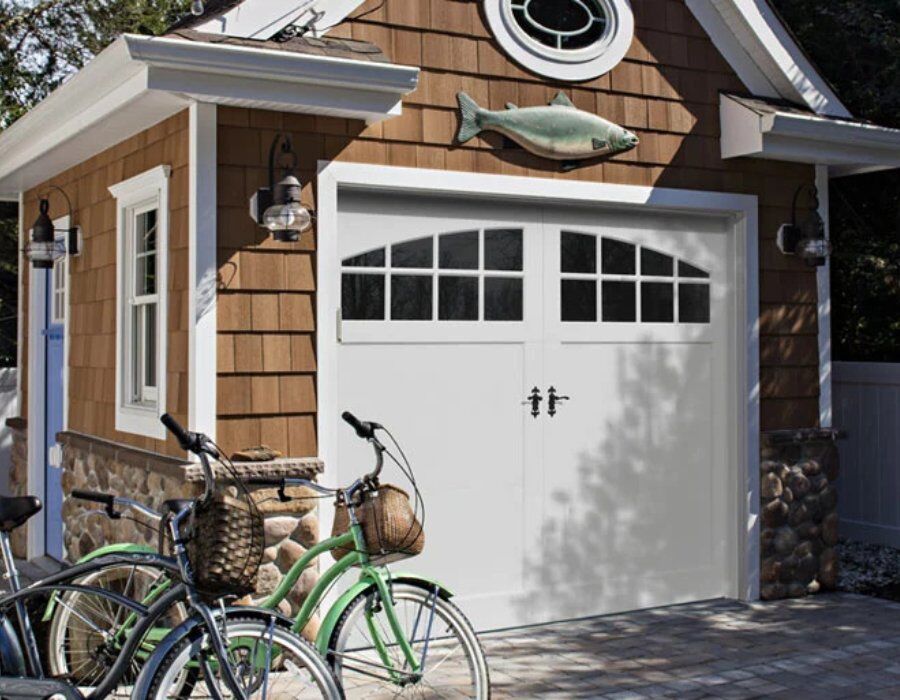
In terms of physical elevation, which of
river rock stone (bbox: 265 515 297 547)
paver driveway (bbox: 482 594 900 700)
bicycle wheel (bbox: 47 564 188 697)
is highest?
river rock stone (bbox: 265 515 297 547)

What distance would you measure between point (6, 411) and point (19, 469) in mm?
1896

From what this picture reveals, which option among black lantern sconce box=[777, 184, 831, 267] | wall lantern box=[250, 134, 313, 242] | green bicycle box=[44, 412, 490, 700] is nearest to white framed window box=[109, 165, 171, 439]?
wall lantern box=[250, 134, 313, 242]

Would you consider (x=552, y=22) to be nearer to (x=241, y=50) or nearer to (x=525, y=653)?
(x=241, y=50)

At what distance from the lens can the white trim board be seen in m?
5.92

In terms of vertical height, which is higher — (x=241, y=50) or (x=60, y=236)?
(x=241, y=50)

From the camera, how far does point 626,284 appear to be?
23.1ft

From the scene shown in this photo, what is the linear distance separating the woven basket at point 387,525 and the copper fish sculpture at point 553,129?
254 cm

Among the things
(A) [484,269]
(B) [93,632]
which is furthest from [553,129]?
(B) [93,632]

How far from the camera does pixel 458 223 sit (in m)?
6.47

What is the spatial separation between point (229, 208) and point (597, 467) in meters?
2.58

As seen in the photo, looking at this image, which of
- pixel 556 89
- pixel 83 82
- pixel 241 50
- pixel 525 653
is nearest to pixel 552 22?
pixel 556 89

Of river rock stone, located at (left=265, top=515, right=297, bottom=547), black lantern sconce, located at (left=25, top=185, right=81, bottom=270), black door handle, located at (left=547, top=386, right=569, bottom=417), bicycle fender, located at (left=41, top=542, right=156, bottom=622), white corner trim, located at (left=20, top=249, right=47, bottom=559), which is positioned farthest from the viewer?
→ white corner trim, located at (left=20, top=249, right=47, bottom=559)

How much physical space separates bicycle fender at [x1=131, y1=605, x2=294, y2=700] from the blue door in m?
4.81

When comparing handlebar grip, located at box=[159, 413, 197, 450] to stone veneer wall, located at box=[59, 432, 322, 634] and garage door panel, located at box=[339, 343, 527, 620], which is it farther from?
garage door panel, located at box=[339, 343, 527, 620]
